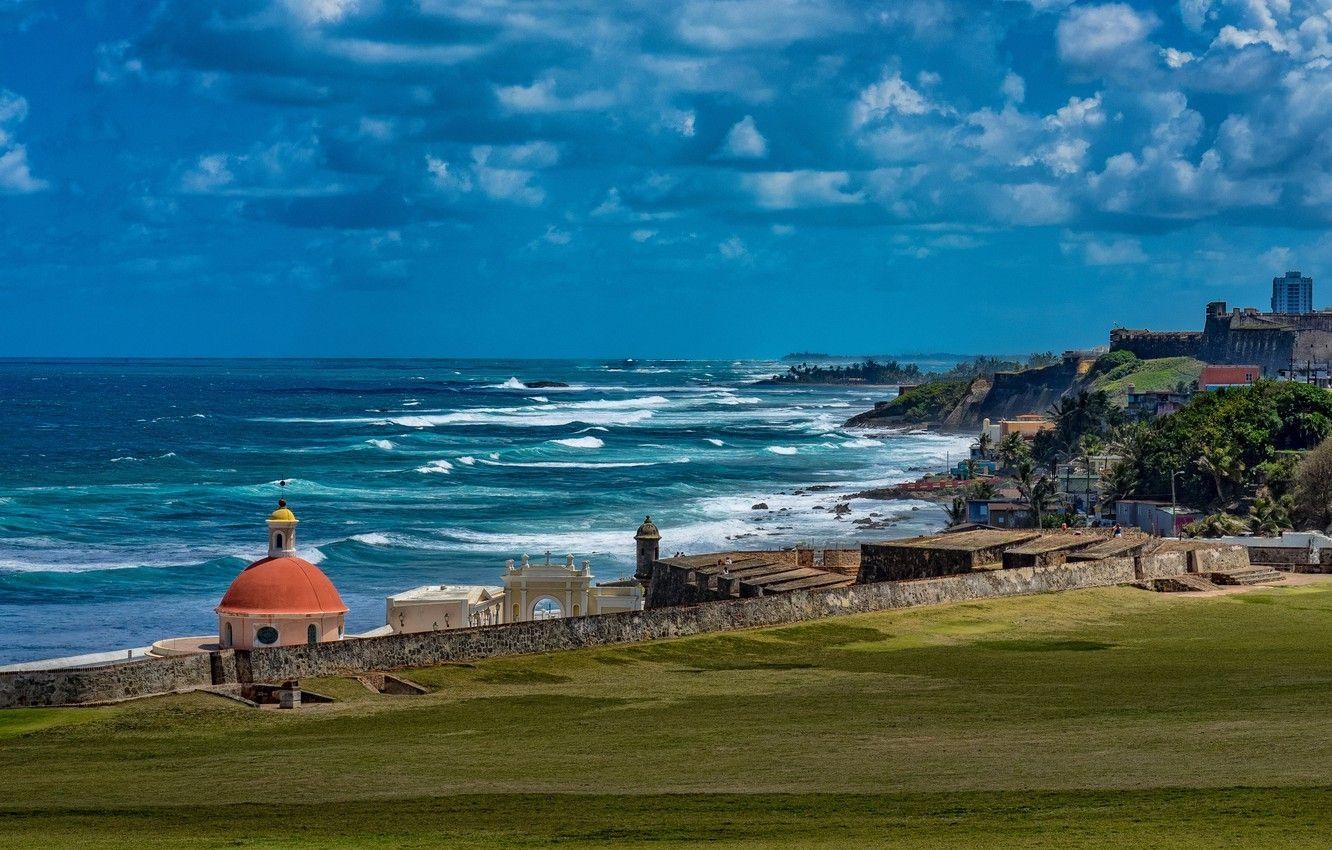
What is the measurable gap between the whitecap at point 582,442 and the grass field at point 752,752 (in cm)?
8816

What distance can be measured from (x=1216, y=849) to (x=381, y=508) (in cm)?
6766

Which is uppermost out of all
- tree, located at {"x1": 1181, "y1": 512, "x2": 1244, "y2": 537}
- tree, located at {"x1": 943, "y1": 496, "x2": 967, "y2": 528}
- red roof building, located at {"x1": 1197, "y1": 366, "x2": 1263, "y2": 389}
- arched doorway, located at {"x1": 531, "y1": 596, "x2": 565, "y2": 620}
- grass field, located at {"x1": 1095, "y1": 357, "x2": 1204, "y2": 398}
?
grass field, located at {"x1": 1095, "y1": 357, "x2": 1204, "y2": 398}

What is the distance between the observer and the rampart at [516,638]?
83.7 ft

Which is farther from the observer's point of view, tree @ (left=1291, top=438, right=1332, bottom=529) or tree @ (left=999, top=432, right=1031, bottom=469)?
tree @ (left=999, top=432, right=1031, bottom=469)

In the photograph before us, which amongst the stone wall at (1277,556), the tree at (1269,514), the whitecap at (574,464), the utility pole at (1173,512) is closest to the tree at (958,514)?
the utility pole at (1173,512)

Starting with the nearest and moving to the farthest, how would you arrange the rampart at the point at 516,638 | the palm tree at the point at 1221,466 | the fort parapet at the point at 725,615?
the rampart at the point at 516,638 → the fort parapet at the point at 725,615 → the palm tree at the point at 1221,466

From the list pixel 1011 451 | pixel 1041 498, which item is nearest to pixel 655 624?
pixel 1041 498

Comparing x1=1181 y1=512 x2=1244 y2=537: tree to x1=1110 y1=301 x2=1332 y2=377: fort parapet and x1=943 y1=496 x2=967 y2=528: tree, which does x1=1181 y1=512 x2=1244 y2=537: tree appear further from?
x1=1110 y1=301 x2=1332 y2=377: fort parapet

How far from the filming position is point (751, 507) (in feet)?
259

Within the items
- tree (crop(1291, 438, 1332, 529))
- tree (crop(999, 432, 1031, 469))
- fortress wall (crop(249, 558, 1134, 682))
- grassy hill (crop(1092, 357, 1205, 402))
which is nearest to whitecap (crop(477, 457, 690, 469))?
tree (crop(999, 432, 1031, 469))

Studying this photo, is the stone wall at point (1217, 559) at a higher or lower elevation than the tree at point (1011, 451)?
lower

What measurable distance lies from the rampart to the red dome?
102 inches

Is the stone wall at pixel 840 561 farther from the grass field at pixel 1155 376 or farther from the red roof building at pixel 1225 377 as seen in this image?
the grass field at pixel 1155 376

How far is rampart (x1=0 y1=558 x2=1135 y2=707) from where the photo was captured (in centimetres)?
2550
